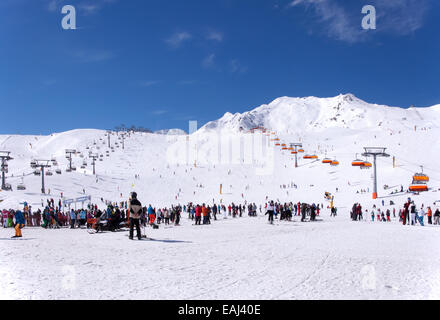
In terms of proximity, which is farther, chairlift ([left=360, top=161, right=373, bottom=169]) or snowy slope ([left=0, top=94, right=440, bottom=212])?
chairlift ([left=360, top=161, right=373, bottom=169])

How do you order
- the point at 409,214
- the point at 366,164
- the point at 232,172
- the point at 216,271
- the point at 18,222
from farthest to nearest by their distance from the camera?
1. the point at 232,172
2. the point at 366,164
3. the point at 409,214
4. the point at 18,222
5. the point at 216,271

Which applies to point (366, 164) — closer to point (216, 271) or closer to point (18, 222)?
point (18, 222)

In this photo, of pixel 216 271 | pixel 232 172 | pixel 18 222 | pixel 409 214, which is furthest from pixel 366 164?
pixel 216 271

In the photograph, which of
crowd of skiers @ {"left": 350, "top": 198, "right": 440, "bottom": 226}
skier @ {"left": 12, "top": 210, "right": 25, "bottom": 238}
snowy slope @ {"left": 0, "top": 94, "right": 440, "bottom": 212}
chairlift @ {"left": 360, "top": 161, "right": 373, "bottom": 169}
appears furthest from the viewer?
chairlift @ {"left": 360, "top": 161, "right": 373, "bottom": 169}

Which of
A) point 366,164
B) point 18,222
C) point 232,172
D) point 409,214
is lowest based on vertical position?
point 409,214

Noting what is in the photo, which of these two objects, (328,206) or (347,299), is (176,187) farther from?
(347,299)

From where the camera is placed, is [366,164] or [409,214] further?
[366,164]

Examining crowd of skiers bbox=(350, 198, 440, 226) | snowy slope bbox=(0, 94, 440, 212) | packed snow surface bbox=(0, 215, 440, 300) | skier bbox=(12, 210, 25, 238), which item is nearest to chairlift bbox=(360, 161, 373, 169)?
snowy slope bbox=(0, 94, 440, 212)

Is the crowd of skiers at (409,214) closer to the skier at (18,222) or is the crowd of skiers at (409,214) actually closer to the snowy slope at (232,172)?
the snowy slope at (232,172)

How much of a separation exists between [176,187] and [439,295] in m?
50.5

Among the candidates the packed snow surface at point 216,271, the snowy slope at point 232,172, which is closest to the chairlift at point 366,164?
the snowy slope at point 232,172

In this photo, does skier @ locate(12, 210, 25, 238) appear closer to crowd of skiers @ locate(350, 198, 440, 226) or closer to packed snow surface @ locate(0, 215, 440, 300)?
packed snow surface @ locate(0, 215, 440, 300)

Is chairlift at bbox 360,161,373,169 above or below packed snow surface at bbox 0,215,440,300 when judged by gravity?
above
